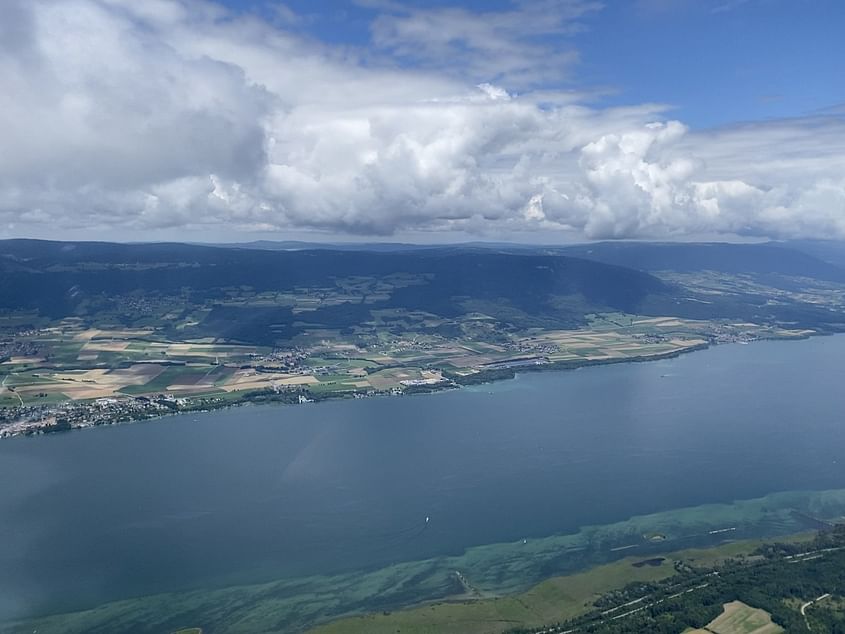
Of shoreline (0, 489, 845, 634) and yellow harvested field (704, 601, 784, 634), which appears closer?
yellow harvested field (704, 601, 784, 634)

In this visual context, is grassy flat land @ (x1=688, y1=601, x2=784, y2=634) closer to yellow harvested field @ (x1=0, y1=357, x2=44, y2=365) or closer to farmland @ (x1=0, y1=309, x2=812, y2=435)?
farmland @ (x1=0, y1=309, x2=812, y2=435)

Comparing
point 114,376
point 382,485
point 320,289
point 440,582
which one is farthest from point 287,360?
point 440,582

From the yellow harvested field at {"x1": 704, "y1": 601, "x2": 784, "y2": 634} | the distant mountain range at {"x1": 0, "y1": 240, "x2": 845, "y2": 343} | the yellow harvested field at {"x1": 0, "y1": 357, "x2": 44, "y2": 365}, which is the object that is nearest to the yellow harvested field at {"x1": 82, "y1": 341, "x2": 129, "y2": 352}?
the yellow harvested field at {"x1": 0, "y1": 357, "x2": 44, "y2": 365}

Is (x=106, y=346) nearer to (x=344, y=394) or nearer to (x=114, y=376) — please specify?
(x=114, y=376)

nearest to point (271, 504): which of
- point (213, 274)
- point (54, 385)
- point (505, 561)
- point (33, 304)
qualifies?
point (505, 561)

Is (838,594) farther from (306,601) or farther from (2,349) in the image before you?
(2,349)

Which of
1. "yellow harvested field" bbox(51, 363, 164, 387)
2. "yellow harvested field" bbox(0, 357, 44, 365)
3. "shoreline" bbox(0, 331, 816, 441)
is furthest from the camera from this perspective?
"yellow harvested field" bbox(0, 357, 44, 365)
